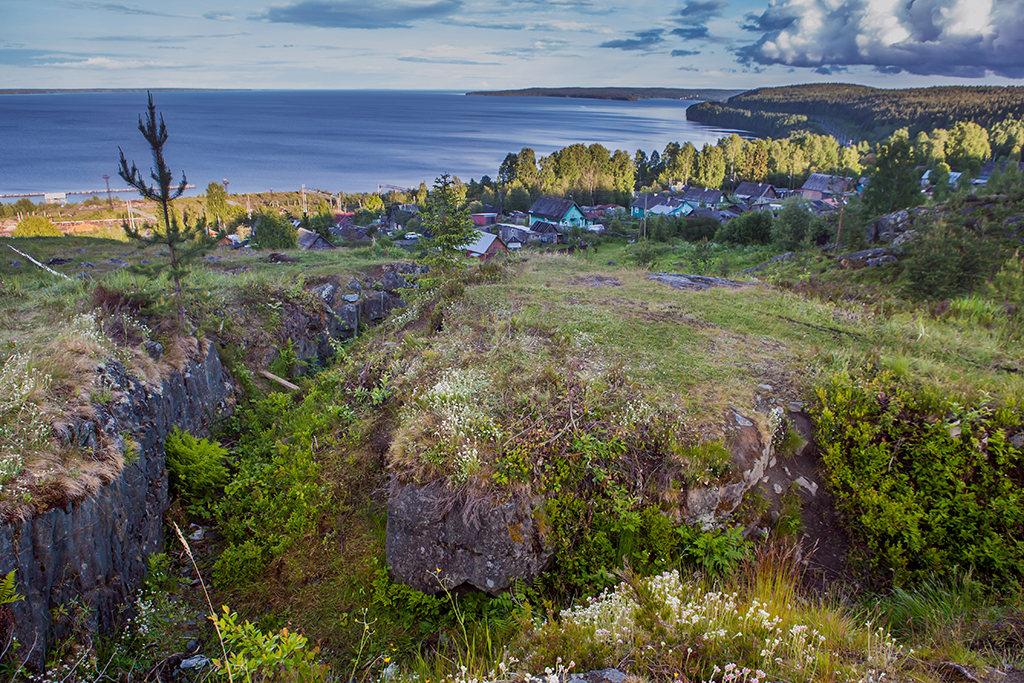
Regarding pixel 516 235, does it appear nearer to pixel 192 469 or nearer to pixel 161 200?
pixel 161 200

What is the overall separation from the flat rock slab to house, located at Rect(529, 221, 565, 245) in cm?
3813

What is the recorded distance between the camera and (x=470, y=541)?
17.9ft

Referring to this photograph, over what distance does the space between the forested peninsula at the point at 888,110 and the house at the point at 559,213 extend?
293 feet

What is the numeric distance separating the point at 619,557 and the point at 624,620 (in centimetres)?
158

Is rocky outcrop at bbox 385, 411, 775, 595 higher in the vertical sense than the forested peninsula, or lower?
lower

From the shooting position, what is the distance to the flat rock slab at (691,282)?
13.7 metres

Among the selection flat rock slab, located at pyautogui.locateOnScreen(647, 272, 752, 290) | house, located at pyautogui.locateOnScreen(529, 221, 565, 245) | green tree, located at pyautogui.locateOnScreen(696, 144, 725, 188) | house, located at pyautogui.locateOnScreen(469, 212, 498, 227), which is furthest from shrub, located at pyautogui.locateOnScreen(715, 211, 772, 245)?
green tree, located at pyautogui.locateOnScreen(696, 144, 725, 188)

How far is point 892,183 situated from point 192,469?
148 feet

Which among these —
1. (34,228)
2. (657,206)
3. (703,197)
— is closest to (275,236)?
(34,228)

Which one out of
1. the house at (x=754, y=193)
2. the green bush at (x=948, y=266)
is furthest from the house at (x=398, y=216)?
the house at (x=754, y=193)

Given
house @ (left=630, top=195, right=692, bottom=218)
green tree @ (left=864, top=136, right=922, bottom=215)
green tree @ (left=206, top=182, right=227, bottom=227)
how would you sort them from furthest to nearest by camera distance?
house @ (left=630, top=195, right=692, bottom=218), green tree @ (left=206, top=182, right=227, bottom=227), green tree @ (left=864, top=136, right=922, bottom=215)

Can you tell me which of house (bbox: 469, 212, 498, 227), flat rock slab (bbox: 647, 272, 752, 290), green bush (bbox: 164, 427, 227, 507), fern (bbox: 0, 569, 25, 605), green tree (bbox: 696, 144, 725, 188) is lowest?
green bush (bbox: 164, 427, 227, 507)

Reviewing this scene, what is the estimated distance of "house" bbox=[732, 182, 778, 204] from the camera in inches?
3024

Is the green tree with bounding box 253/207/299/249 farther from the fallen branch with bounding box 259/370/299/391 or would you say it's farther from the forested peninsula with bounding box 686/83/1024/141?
the forested peninsula with bounding box 686/83/1024/141
